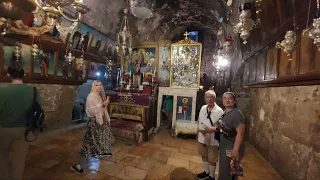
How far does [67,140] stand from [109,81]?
4847mm

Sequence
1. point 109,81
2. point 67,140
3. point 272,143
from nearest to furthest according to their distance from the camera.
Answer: point 272,143 < point 67,140 < point 109,81

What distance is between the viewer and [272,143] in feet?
13.7

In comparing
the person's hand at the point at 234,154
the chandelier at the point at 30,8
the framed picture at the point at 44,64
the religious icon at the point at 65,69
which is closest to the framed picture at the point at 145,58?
the religious icon at the point at 65,69

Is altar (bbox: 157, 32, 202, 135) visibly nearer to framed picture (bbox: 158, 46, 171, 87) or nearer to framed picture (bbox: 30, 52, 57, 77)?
framed picture (bbox: 158, 46, 171, 87)

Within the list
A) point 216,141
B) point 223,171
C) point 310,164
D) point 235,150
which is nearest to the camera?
point 235,150

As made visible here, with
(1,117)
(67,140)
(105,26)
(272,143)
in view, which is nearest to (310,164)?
(272,143)

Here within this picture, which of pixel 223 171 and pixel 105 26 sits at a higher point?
pixel 105 26

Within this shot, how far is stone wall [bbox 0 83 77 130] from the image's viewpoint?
6.01 m

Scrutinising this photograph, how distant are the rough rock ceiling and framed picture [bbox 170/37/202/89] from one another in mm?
2202

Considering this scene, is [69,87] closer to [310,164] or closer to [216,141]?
[216,141]

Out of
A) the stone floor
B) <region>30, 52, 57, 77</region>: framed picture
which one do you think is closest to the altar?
the stone floor

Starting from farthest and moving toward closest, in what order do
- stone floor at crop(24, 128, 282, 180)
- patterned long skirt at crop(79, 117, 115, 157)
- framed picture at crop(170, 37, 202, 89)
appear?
framed picture at crop(170, 37, 202, 89) → patterned long skirt at crop(79, 117, 115, 157) → stone floor at crop(24, 128, 282, 180)

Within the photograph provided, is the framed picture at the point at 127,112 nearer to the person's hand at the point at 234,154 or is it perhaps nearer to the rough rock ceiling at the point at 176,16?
the person's hand at the point at 234,154

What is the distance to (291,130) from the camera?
3379mm
